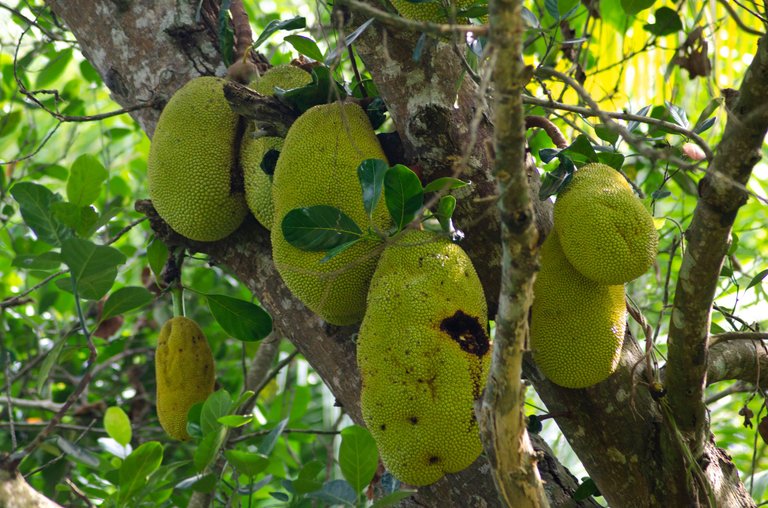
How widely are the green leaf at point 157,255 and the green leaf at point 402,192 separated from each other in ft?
2.42

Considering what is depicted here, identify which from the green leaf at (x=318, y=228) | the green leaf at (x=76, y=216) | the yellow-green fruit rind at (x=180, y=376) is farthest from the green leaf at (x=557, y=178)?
the green leaf at (x=76, y=216)

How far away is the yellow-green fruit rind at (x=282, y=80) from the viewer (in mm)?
1592

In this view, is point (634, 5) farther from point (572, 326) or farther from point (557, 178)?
point (572, 326)

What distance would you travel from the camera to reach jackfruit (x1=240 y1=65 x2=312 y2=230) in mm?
1479

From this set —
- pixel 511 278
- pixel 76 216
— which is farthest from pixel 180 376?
pixel 511 278

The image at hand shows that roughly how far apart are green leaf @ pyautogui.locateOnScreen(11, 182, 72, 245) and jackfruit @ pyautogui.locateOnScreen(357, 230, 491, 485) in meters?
0.89

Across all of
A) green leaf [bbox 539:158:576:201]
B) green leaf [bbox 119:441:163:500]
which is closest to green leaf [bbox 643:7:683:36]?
green leaf [bbox 539:158:576:201]

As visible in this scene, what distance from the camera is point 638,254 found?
1218 mm

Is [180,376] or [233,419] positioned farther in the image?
[180,376]

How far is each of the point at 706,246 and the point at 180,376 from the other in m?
1.03

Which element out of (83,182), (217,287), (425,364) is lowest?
(217,287)

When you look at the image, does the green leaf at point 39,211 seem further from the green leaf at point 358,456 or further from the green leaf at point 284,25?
the green leaf at point 358,456

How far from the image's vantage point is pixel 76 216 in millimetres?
1760

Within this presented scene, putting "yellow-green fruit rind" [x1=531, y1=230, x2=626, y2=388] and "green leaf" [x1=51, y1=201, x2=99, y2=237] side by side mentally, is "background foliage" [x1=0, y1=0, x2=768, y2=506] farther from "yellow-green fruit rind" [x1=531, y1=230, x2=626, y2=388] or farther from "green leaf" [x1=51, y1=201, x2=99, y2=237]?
"yellow-green fruit rind" [x1=531, y1=230, x2=626, y2=388]
